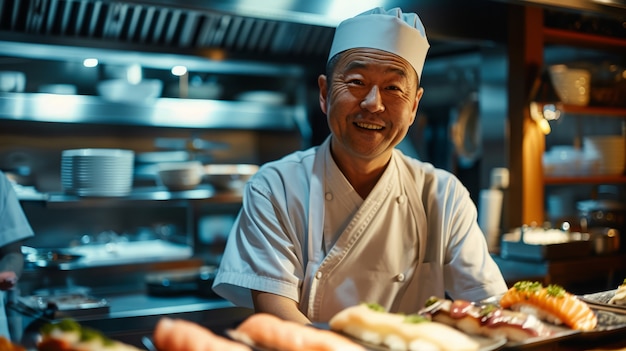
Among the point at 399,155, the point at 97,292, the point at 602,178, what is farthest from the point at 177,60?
the point at 602,178

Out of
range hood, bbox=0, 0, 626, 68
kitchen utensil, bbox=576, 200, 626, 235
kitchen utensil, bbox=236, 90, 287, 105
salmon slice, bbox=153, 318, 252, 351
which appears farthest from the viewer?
kitchen utensil, bbox=236, 90, 287, 105

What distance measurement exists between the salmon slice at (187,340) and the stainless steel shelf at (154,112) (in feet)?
11.0

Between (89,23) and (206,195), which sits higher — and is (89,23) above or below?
above

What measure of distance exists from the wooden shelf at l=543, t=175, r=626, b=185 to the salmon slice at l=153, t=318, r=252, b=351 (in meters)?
3.77

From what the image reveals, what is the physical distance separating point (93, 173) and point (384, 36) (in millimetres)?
2348

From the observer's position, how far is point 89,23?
4.31 meters

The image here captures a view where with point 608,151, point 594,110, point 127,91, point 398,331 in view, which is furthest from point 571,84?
point 398,331

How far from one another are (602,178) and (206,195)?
2626 millimetres

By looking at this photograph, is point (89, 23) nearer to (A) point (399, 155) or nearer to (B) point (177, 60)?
(B) point (177, 60)

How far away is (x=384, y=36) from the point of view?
2193 millimetres

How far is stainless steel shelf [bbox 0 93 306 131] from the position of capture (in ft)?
14.5

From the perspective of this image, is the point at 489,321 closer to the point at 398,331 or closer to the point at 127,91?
the point at 398,331

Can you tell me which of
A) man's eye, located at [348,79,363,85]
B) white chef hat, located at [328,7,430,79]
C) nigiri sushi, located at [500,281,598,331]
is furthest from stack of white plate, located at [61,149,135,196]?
nigiri sushi, located at [500,281,598,331]

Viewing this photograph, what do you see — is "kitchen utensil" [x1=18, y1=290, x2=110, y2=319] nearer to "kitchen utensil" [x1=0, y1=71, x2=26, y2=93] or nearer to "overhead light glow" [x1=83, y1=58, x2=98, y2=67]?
"kitchen utensil" [x1=0, y1=71, x2=26, y2=93]
